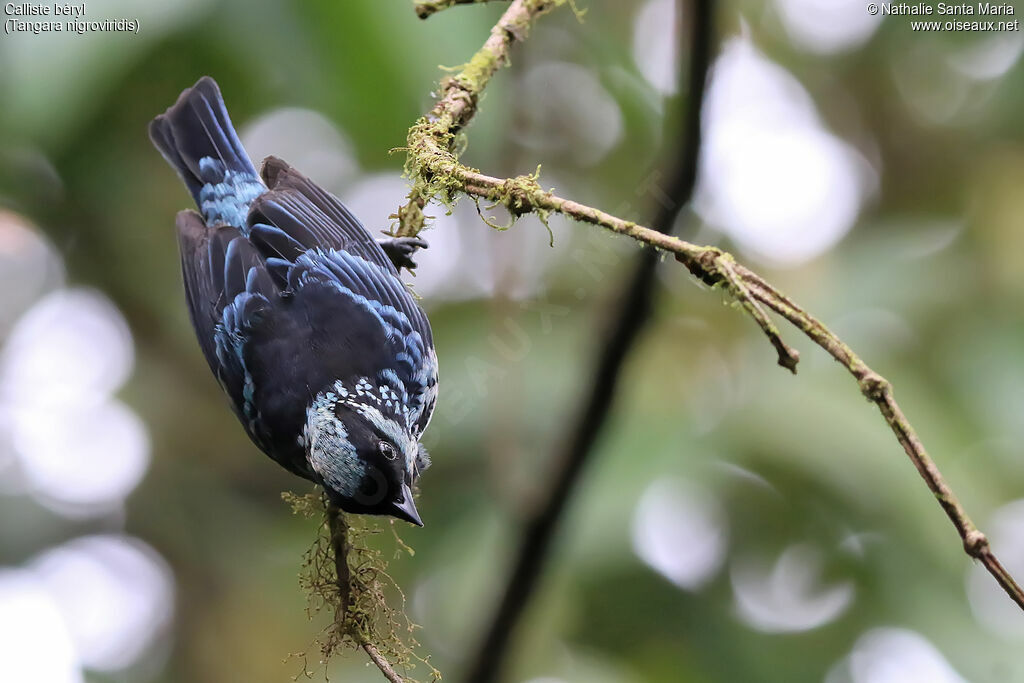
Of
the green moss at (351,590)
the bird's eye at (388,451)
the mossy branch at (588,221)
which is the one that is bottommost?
the green moss at (351,590)

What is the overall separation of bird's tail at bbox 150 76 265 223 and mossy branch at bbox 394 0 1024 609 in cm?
105

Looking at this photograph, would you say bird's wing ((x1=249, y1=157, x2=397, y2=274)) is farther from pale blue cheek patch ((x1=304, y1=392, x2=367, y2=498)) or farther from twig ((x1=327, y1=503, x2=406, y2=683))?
twig ((x1=327, y1=503, x2=406, y2=683))

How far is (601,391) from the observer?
3.53 m

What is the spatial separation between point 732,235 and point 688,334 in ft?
1.90

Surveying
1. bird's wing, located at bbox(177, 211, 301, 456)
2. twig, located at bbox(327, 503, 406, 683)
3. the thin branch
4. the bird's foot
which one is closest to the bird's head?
twig, located at bbox(327, 503, 406, 683)

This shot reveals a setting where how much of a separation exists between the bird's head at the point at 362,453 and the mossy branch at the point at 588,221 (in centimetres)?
58

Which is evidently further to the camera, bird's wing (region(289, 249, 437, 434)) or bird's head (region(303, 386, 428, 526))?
bird's wing (region(289, 249, 437, 434))

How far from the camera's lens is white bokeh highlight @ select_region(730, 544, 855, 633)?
494 cm

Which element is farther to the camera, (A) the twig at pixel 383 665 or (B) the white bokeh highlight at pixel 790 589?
(B) the white bokeh highlight at pixel 790 589

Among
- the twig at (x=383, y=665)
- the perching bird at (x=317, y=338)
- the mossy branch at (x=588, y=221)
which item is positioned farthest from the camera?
the perching bird at (x=317, y=338)

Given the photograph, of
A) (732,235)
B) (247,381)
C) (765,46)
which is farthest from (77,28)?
(765,46)

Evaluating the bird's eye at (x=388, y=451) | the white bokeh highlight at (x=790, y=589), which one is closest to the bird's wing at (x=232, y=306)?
the bird's eye at (x=388, y=451)

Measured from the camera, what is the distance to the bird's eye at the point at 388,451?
2842 millimetres

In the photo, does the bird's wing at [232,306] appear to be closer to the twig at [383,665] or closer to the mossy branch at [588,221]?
the mossy branch at [588,221]
